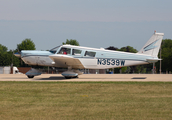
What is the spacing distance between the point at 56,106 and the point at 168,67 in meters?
59.6

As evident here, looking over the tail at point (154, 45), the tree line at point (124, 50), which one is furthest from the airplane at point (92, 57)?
the tree line at point (124, 50)

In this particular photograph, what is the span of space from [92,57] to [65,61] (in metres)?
1.94

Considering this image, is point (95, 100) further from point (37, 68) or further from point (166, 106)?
point (37, 68)

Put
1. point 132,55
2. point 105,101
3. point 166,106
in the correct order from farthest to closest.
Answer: point 132,55
point 105,101
point 166,106

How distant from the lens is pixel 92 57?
1606 centimetres

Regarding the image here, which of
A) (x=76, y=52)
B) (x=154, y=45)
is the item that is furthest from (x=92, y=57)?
(x=154, y=45)

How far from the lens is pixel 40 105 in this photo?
6652mm

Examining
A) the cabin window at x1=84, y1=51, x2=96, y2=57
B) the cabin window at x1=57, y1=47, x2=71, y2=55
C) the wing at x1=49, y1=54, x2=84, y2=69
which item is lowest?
the wing at x1=49, y1=54, x2=84, y2=69

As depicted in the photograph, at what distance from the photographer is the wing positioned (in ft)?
48.4

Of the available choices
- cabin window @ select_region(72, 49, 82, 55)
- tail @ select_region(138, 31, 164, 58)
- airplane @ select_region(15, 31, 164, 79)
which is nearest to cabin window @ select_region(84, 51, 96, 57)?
airplane @ select_region(15, 31, 164, 79)

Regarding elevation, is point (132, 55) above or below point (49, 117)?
above

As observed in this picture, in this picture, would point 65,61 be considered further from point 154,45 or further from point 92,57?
point 154,45

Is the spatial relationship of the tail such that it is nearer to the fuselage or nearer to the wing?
the fuselage

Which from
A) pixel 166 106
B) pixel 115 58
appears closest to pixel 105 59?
pixel 115 58
